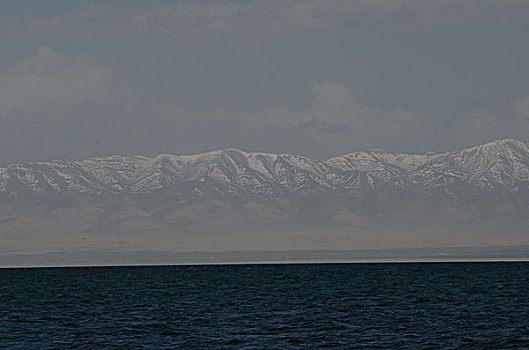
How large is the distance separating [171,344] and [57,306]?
40587mm

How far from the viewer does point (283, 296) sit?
120 meters

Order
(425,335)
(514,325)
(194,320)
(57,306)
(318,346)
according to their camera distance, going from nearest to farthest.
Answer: (318,346) < (425,335) < (514,325) < (194,320) < (57,306)

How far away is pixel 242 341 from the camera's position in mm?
70312

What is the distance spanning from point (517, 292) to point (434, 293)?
10157mm

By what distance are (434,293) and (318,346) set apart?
57218mm

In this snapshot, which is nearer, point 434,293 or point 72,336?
point 72,336

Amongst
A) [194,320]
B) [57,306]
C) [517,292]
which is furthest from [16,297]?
[517,292]

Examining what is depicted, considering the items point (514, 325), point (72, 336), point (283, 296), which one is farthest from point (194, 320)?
point (283, 296)

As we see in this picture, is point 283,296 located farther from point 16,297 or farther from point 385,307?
point 16,297

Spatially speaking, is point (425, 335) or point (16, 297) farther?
point (16, 297)

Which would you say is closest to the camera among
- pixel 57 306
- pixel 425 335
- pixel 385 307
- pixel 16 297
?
pixel 425 335

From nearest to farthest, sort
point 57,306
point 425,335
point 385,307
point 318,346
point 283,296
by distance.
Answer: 1. point 318,346
2. point 425,335
3. point 385,307
4. point 57,306
5. point 283,296

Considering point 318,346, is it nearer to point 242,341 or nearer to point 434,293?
point 242,341

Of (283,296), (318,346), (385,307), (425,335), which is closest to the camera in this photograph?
(318,346)
